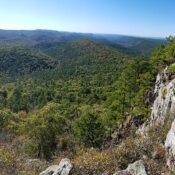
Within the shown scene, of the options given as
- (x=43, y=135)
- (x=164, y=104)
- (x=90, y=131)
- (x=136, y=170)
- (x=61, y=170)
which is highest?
(x=136, y=170)

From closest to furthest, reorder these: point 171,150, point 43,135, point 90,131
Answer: point 171,150 < point 43,135 < point 90,131

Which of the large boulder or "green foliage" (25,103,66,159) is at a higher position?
the large boulder

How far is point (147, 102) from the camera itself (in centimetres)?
5600

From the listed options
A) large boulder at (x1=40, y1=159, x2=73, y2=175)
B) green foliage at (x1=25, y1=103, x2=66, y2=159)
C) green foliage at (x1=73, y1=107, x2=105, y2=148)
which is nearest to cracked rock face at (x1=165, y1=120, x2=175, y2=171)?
large boulder at (x1=40, y1=159, x2=73, y2=175)

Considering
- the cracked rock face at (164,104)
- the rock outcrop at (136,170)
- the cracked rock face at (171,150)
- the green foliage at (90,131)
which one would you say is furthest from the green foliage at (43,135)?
the rock outcrop at (136,170)

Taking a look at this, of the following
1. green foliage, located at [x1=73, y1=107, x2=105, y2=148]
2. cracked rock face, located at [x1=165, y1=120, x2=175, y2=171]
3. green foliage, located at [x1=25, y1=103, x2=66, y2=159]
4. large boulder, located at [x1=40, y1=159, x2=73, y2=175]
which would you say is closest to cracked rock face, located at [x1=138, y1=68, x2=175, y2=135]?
cracked rock face, located at [x1=165, y1=120, x2=175, y2=171]

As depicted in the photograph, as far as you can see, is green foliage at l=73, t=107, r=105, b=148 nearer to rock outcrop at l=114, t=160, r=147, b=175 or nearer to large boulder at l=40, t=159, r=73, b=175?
large boulder at l=40, t=159, r=73, b=175

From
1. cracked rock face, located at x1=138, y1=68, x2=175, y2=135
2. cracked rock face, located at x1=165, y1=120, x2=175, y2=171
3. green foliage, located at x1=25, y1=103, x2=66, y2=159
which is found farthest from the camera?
green foliage, located at x1=25, y1=103, x2=66, y2=159

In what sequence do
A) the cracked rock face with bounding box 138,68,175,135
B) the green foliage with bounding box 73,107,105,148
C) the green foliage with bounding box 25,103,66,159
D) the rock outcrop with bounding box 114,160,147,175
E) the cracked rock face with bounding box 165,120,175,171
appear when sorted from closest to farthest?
the rock outcrop with bounding box 114,160,147,175, the cracked rock face with bounding box 165,120,175,171, the cracked rock face with bounding box 138,68,175,135, the green foliage with bounding box 25,103,66,159, the green foliage with bounding box 73,107,105,148

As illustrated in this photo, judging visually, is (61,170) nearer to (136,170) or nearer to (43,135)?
(136,170)

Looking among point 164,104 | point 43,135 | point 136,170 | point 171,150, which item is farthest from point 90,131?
point 136,170

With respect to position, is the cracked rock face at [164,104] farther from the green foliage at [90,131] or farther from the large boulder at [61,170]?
the large boulder at [61,170]

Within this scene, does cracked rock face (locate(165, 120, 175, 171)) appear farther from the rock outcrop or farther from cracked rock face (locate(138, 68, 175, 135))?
cracked rock face (locate(138, 68, 175, 135))

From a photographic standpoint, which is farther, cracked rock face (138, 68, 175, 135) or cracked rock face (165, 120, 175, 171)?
cracked rock face (138, 68, 175, 135)
